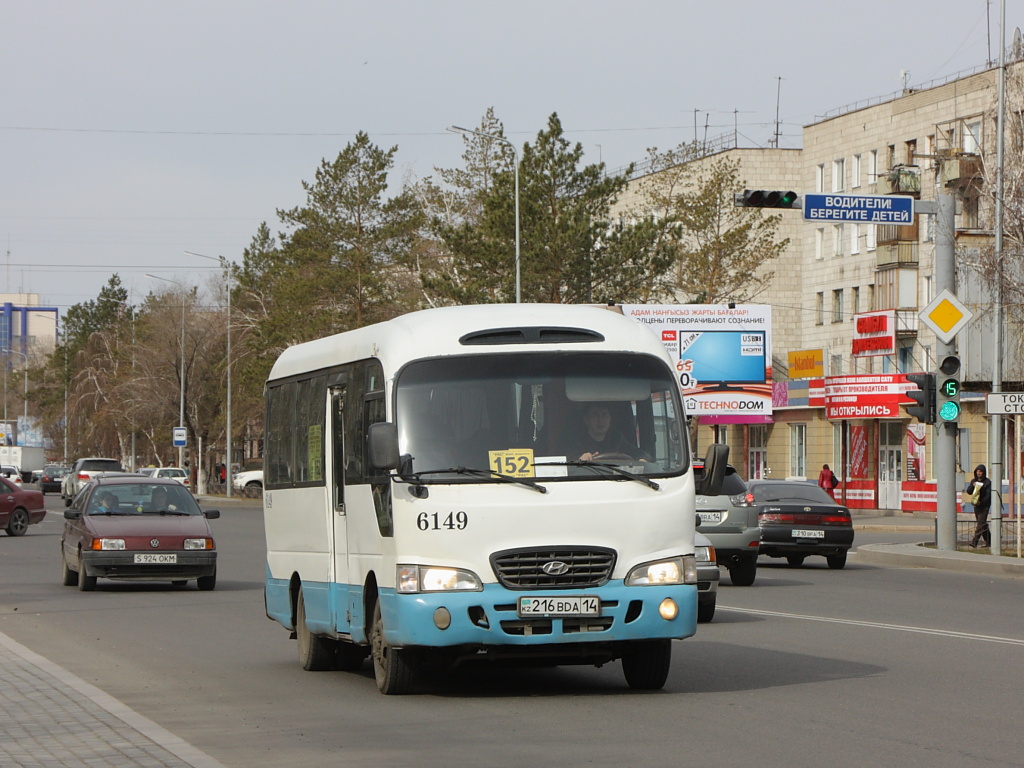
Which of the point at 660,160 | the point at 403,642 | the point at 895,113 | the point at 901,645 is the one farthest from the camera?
the point at 660,160

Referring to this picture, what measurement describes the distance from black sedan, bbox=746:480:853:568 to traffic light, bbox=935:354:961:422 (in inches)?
106

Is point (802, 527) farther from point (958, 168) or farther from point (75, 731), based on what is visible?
point (958, 168)

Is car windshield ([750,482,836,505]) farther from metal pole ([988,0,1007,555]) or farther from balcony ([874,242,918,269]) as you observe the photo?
balcony ([874,242,918,269])

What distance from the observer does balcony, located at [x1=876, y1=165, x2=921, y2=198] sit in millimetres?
62250

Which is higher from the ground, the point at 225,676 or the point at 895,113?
the point at 895,113

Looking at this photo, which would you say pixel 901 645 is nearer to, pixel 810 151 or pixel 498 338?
pixel 498 338

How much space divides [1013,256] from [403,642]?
95.8 feet

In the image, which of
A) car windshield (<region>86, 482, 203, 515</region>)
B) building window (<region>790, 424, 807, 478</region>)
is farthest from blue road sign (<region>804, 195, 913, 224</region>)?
building window (<region>790, 424, 807, 478</region>)

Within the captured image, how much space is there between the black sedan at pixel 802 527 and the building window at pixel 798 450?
40.8 meters

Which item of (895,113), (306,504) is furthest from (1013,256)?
(895,113)

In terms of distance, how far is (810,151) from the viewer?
74188 millimetres

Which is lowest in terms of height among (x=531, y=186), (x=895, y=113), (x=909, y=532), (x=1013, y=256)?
(x=909, y=532)

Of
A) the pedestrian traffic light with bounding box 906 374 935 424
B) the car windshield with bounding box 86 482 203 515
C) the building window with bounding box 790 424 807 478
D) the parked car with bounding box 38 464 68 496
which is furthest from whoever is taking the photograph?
the parked car with bounding box 38 464 68 496

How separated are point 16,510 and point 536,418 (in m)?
33.0
